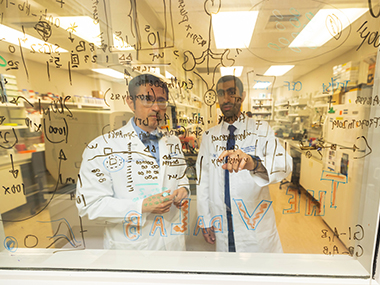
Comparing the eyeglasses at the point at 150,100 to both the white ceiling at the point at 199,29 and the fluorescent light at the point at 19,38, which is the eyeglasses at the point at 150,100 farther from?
the fluorescent light at the point at 19,38

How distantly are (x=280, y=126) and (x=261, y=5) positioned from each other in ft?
1.50

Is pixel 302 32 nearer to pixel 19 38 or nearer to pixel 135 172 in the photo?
pixel 135 172

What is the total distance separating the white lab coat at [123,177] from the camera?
2.11ft

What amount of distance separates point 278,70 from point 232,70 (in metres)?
0.18

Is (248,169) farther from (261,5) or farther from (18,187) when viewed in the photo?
(18,187)

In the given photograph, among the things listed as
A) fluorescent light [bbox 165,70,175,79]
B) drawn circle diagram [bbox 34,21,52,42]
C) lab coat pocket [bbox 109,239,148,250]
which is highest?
drawn circle diagram [bbox 34,21,52,42]

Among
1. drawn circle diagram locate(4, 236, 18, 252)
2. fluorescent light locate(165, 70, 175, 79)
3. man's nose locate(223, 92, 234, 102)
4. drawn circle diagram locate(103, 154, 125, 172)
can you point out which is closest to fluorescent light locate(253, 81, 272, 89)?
man's nose locate(223, 92, 234, 102)

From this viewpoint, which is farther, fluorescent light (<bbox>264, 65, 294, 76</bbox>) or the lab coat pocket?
the lab coat pocket

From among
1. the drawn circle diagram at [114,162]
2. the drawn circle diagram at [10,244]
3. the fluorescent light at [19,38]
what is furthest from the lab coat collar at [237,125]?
the drawn circle diagram at [10,244]

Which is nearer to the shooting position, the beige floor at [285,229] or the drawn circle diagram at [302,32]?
the drawn circle diagram at [302,32]

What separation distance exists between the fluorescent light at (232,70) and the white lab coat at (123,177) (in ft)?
1.12

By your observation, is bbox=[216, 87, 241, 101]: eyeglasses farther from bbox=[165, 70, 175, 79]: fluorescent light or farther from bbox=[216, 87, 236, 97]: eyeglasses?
bbox=[165, 70, 175, 79]: fluorescent light

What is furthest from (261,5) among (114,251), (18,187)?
(18,187)

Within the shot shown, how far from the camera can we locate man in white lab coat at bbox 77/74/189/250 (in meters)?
0.63
